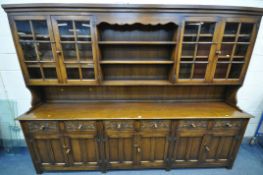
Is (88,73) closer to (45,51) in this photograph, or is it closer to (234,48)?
(45,51)

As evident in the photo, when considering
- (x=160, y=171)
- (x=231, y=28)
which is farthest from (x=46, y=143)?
(x=231, y=28)

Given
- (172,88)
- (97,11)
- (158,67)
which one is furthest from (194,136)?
(97,11)

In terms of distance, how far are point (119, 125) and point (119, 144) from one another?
0.95 feet

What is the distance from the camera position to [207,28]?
151cm

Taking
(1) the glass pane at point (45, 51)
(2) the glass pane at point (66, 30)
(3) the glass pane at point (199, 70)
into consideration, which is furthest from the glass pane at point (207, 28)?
(1) the glass pane at point (45, 51)

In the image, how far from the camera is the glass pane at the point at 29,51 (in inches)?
59.1

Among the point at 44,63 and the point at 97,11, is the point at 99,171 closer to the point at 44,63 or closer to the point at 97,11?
the point at 44,63

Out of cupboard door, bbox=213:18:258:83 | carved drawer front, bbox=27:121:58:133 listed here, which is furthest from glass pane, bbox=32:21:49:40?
cupboard door, bbox=213:18:258:83

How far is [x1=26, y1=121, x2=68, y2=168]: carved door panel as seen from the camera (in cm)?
156

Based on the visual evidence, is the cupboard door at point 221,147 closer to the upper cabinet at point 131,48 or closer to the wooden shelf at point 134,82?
the upper cabinet at point 131,48

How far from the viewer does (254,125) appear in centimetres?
226

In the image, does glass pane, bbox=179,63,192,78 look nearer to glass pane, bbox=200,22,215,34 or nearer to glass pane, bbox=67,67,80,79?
glass pane, bbox=200,22,215,34

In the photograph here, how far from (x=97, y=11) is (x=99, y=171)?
2.00 m

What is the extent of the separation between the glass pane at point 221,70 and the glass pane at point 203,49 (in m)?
0.23
